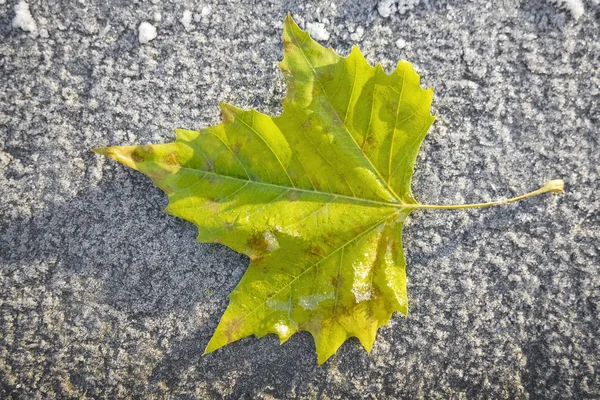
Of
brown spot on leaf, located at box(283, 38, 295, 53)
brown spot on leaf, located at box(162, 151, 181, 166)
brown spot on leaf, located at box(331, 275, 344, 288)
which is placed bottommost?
brown spot on leaf, located at box(331, 275, 344, 288)

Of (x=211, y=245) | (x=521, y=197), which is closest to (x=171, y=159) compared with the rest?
(x=211, y=245)

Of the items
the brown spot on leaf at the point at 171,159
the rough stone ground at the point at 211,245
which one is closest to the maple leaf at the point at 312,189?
the brown spot on leaf at the point at 171,159

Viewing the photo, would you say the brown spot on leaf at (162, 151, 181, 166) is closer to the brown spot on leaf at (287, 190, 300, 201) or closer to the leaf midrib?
the leaf midrib

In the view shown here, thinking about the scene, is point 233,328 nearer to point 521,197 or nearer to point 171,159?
point 171,159

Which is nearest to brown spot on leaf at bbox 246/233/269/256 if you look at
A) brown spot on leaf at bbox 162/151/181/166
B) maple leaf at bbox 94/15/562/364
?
maple leaf at bbox 94/15/562/364

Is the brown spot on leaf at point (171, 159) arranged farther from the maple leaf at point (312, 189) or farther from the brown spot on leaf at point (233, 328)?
the brown spot on leaf at point (233, 328)

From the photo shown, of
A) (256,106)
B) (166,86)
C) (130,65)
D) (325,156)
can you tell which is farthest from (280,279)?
(130,65)

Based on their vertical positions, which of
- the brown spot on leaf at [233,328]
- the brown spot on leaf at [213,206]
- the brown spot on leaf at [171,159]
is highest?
the brown spot on leaf at [171,159]
